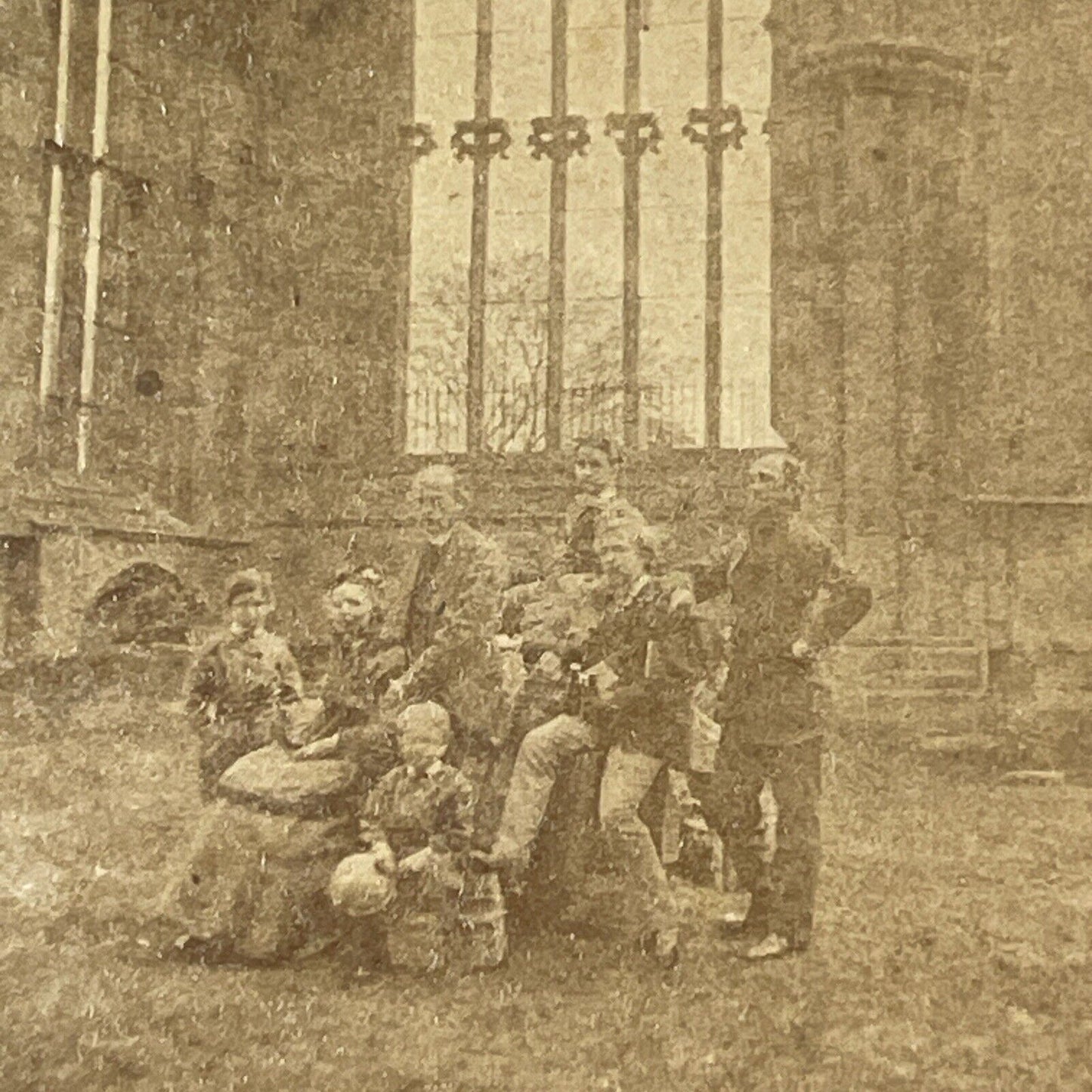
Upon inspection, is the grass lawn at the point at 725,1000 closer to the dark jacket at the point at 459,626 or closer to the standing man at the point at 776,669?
the standing man at the point at 776,669

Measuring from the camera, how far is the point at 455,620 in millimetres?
3785

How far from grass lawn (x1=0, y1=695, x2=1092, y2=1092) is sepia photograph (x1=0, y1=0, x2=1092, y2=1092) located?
13mm

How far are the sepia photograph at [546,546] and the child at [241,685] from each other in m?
0.02

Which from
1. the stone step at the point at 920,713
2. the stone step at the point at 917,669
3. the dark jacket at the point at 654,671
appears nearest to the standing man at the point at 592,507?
the dark jacket at the point at 654,671

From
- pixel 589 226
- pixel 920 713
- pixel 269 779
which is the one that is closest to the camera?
pixel 920 713

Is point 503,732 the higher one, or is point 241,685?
point 241,685

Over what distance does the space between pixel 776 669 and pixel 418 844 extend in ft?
3.93

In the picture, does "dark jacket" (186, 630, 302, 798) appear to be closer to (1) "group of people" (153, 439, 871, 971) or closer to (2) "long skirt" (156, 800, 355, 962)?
(1) "group of people" (153, 439, 871, 971)

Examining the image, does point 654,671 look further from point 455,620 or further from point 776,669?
point 455,620

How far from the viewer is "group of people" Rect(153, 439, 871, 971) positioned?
11.6 ft

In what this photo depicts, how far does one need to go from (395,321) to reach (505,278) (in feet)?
1.26

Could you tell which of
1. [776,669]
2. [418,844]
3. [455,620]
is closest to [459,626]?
[455,620]

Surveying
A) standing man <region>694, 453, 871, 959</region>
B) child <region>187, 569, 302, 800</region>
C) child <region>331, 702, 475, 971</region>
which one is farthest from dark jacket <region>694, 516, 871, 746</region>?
child <region>187, 569, 302, 800</region>

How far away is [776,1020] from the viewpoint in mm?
3309
